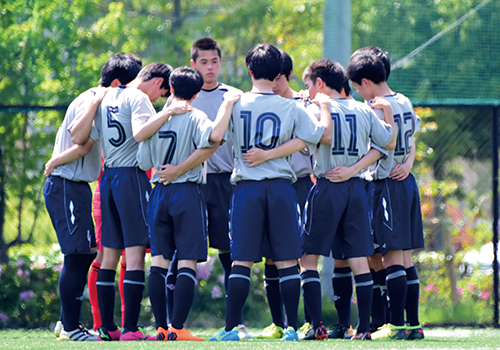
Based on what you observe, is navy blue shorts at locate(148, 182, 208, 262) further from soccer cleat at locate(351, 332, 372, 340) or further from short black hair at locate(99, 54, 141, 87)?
soccer cleat at locate(351, 332, 372, 340)

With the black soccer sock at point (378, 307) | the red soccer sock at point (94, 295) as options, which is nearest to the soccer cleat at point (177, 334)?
the red soccer sock at point (94, 295)

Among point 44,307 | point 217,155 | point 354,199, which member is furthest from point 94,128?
point 44,307

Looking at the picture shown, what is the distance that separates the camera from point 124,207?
4.22 metres

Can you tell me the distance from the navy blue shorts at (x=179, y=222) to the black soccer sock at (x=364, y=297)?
1.07m

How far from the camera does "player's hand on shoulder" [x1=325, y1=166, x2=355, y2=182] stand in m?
4.25

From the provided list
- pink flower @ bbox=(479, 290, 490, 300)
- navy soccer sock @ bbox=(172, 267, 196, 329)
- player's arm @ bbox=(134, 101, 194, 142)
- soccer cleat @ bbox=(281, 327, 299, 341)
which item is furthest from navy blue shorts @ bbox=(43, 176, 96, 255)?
pink flower @ bbox=(479, 290, 490, 300)

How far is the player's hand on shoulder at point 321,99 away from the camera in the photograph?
13.9 ft

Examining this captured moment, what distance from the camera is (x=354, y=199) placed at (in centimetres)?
425

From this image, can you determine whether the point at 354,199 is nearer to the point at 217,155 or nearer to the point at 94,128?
the point at 217,155

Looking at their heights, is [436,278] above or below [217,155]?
below

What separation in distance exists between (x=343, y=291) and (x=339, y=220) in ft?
2.15

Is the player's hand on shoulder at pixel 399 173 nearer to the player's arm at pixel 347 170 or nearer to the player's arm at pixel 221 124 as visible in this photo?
the player's arm at pixel 347 170

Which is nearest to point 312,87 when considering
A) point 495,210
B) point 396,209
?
point 396,209

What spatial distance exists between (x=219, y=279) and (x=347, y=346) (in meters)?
2.72
